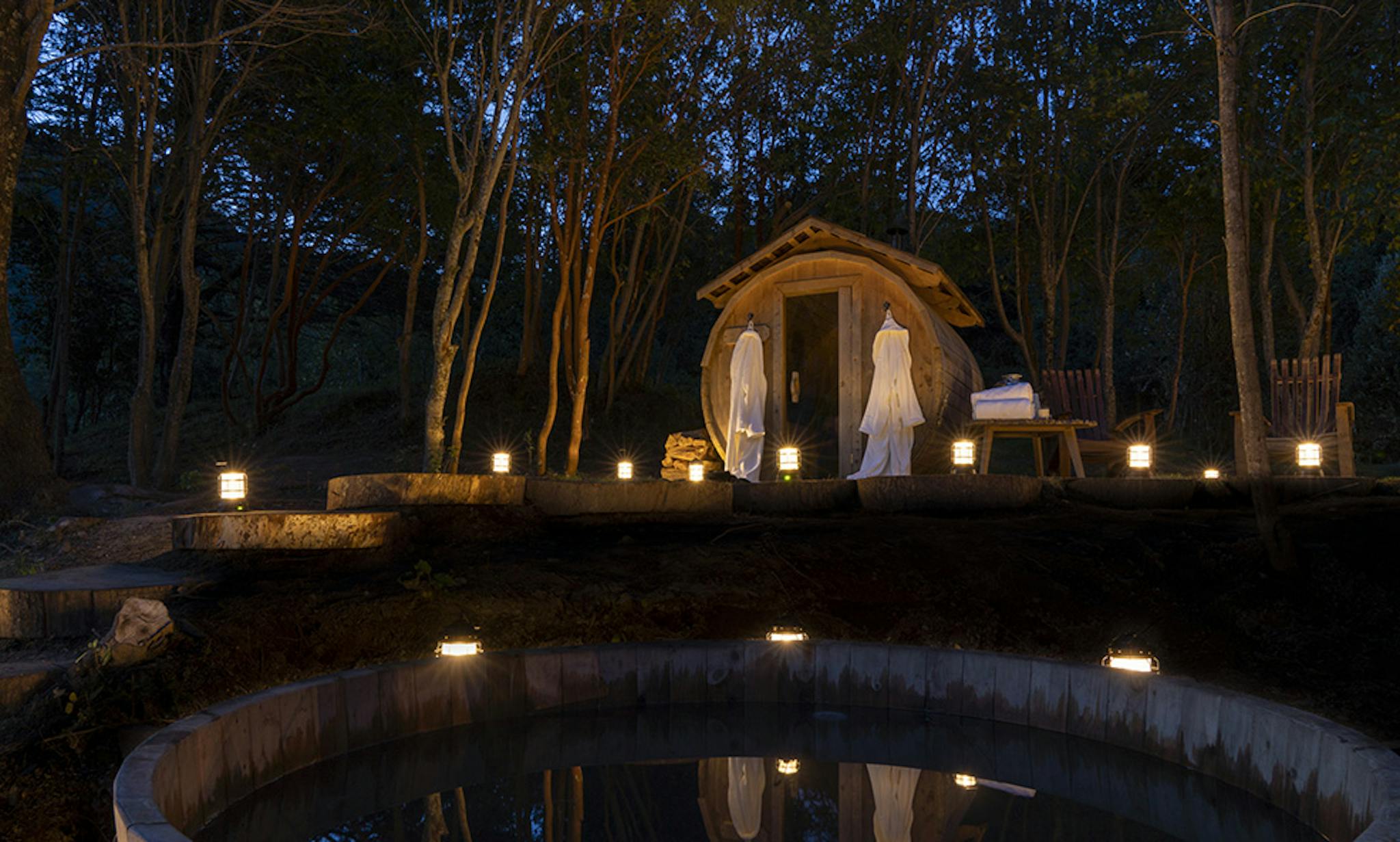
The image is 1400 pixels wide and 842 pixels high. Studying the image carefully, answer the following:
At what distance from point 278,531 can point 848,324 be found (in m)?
7.70

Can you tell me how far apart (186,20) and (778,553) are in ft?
36.9

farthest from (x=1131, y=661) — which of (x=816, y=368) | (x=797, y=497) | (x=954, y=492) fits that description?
(x=816, y=368)

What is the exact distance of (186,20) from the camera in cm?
1284

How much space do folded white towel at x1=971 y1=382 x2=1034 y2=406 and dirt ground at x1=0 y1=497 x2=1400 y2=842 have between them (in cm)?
234

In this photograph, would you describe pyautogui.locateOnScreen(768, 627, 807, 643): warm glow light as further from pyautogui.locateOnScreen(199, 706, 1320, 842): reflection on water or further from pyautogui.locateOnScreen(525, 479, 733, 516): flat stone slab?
pyautogui.locateOnScreen(525, 479, 733, 516): flat stone slab

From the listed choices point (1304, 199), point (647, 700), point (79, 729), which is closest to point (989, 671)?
point (647, 700)

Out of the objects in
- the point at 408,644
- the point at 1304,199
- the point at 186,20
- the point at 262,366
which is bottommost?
the point at 408,644

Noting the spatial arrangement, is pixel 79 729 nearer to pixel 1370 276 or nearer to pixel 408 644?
pixel 408 644

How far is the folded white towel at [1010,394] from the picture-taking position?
10.5 meters

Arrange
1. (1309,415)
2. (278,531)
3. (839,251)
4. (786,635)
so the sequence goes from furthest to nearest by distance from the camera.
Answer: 1. (839,251)
2. (1309,415)
3. (278,531)
4. (786,635)

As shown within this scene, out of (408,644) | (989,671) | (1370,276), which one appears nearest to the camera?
(989,671)

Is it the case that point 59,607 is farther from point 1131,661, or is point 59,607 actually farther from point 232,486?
point 1131,661

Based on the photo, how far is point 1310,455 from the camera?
996 cm

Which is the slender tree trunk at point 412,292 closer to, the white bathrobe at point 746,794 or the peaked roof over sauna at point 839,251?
the peaked roof over sauna at point 839,251
